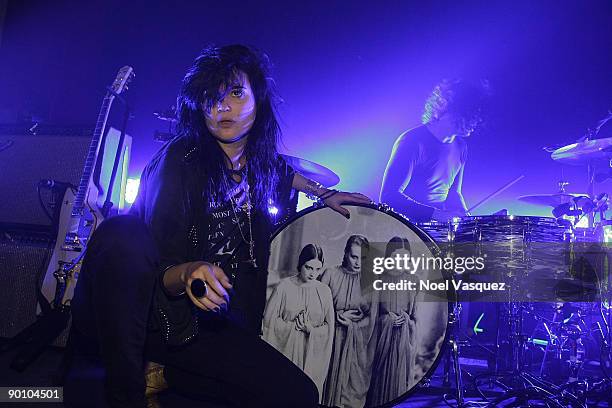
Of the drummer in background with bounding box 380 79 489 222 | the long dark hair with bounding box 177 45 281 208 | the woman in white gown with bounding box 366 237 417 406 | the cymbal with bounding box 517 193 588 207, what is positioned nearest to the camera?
the long dark hair with bounding box 177 45 281 208

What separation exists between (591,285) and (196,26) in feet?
15.3

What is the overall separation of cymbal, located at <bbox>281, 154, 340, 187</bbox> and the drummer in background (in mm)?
520

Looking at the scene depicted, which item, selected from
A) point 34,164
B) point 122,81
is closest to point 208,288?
point 122,81

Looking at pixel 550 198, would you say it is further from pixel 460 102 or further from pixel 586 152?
pixel 460 102

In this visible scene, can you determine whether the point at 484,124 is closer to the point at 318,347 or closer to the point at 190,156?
the point at 318,347

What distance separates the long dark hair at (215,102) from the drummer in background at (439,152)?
205 centimetres

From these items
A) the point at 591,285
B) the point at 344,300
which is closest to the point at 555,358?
the point at 591,285

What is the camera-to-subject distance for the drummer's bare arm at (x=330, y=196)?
2.09 m

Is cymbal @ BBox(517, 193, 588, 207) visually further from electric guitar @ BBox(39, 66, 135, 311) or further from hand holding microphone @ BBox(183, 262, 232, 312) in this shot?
hand holding microphone @ BBox(183, 262, 232, 312)

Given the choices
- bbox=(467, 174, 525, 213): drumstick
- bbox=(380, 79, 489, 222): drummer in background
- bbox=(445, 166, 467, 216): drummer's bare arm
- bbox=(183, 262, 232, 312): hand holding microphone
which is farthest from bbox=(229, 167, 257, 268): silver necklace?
bbox=(467, 174, 525, 213): drumstick

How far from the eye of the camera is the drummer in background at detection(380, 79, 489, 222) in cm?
409

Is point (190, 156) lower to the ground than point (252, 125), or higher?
lower

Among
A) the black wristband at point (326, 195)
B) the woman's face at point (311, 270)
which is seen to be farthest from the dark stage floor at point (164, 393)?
the black wristband at point (326, 195)

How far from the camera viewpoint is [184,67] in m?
5.40
